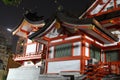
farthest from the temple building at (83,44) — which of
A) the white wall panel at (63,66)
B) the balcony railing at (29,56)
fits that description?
the balcony railing at (29,56)

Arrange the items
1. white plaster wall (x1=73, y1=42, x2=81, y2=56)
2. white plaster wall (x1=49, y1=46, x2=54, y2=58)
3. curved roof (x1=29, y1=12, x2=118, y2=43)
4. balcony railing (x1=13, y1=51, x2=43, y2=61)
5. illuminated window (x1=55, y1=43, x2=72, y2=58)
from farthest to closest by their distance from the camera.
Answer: balcony railing (x1=13, y1=51, x2=43, y2=61) → white plaster wall (x1=49, y1=46, x2=54, y2=58) → illuminated window (x1=55, y1=43, x2=72, y2=58) → white plaster wall (x1=73, y1=42, x2=81, y2=56) → curved roof (x1=29, y1=12, x2=118, y2=43)

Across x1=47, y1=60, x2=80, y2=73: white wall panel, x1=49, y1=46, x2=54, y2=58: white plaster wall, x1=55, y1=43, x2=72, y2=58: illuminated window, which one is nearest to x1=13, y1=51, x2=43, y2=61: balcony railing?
x1=49, y1=46, x2=54, y2=58: white plaster wall

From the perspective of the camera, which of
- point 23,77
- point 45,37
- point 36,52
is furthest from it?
point 36,52

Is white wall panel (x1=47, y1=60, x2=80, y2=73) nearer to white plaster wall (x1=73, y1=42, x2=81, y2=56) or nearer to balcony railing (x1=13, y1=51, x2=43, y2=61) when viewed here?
white plaster wall (x1=73, y1=42, x2=81, y2=56)

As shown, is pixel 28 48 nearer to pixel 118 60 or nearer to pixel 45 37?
pixel 45 37

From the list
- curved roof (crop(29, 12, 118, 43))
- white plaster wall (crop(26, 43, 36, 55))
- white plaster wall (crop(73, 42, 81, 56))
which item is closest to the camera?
curved roof (crop(29, 12, 118, 43))

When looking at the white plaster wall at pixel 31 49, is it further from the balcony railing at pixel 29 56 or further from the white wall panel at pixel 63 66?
the white wall panel at pixel 63 66

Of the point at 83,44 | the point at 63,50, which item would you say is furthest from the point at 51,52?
the point at 83,44

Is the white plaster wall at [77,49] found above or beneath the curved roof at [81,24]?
beneath

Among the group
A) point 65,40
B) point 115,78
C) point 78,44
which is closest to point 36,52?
point 65,40

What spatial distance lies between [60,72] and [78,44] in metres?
2.54

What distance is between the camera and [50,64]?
14.9 metres

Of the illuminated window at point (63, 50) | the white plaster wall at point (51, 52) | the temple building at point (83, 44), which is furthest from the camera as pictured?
the white plaster wall at point (51, 52)

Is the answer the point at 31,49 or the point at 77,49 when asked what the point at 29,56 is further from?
the point at 77,49
